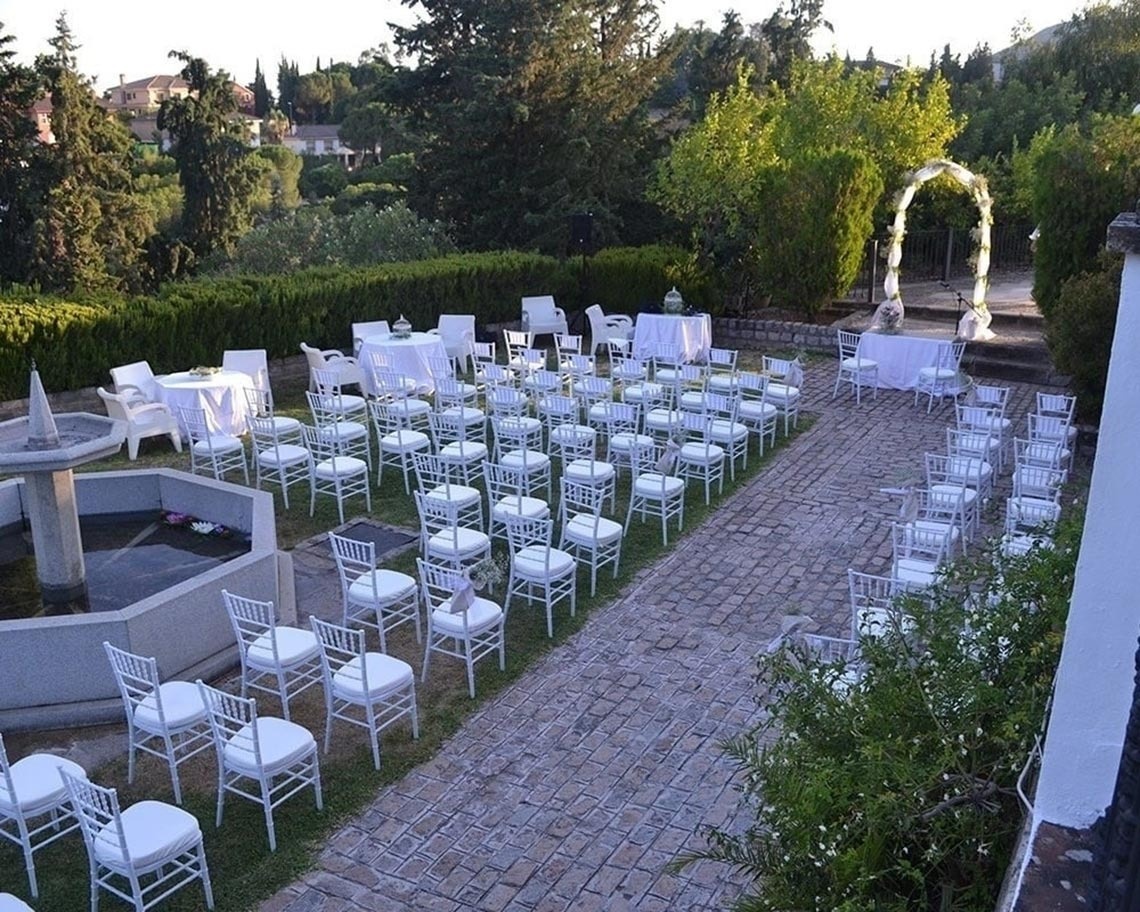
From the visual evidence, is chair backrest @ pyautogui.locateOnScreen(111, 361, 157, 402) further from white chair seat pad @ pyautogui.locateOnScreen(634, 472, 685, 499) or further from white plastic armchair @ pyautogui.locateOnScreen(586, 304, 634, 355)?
white plastic armchair @ pyautogui.locateOnScreen(586, 304, 634, 355)

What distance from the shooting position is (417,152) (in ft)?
94.0

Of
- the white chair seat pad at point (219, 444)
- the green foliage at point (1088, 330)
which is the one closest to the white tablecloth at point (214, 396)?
the white chair seat pad at point (219, 444)

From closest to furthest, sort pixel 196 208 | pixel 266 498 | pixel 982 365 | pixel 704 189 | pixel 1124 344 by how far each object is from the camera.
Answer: pixel 1124 344
pixel 266 498
pixel 982 365
pixel 704 189
pixel 196 208

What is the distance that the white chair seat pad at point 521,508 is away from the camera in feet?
29.8

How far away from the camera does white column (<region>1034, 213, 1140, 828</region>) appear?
2.64m

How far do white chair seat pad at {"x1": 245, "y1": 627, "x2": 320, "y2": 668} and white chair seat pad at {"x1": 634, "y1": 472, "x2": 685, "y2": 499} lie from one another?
13.1ft

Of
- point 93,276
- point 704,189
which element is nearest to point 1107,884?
point 704,189

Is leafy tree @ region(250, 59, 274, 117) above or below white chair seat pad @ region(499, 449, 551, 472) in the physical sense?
above

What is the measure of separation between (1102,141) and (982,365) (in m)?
3.92

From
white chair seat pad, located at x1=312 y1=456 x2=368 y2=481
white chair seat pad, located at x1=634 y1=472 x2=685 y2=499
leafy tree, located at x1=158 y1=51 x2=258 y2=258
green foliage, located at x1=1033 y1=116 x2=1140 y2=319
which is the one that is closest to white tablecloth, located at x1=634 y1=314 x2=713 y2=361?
green foliage, located at x1=1033 y1=116 x2=1140 y2=319

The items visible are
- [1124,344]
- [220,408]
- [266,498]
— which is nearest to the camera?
[1124,344]

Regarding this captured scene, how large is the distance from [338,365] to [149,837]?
1021 cm

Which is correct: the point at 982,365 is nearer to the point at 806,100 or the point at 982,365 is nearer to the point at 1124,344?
the point at 806,100

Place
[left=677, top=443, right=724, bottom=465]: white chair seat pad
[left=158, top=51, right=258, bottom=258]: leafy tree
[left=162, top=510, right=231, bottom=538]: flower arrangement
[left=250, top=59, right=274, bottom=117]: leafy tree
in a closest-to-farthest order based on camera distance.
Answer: [left=162, top=510, right=231, bottom=538]: flower arrangement, [left=677, top=443, right=724, bottom=465]: white chair seat pad, [left=158, top=51, right=258, bottom=258]: leafy tree, [left=250, top=59, right=274, bottom=117]: leafy tree
